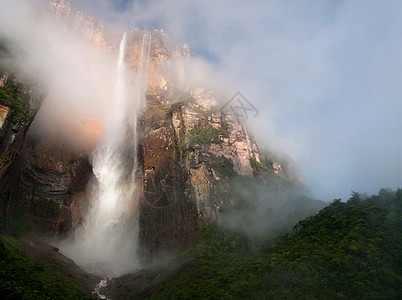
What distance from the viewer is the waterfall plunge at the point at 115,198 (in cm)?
4234

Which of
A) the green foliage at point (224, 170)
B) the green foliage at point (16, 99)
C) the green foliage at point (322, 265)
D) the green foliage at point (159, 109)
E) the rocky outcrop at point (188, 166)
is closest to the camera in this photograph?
the green foliage at point (322, 265)

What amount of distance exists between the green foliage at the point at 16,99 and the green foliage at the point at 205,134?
26.5m

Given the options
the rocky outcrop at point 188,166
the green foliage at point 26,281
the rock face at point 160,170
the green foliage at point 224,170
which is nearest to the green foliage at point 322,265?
the green foliage at point 26,281

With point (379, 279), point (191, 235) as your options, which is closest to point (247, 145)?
point (191, 235)

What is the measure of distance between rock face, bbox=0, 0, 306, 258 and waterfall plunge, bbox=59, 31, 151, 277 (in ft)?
7.24

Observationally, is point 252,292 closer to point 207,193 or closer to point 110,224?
point 207,193

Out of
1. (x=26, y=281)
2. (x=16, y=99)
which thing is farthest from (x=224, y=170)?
(x=26, y=281)

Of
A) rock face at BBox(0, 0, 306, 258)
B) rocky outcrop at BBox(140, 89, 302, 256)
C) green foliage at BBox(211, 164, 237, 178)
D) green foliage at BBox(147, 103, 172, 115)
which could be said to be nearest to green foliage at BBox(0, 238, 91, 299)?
rock face at BBox(0, 0, 306, 258)

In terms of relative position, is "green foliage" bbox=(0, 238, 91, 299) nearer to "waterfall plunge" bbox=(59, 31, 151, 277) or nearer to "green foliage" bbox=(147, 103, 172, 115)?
"waterfall plunge" bbox=(59, 31, 151, 277)

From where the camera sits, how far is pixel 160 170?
162ft

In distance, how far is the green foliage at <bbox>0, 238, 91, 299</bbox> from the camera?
17763mm

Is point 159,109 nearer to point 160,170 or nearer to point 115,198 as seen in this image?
point 160,170

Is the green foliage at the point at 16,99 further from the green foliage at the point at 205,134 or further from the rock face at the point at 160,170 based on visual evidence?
the green foliage at the point at 205,134

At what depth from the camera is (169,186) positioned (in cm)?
4712
